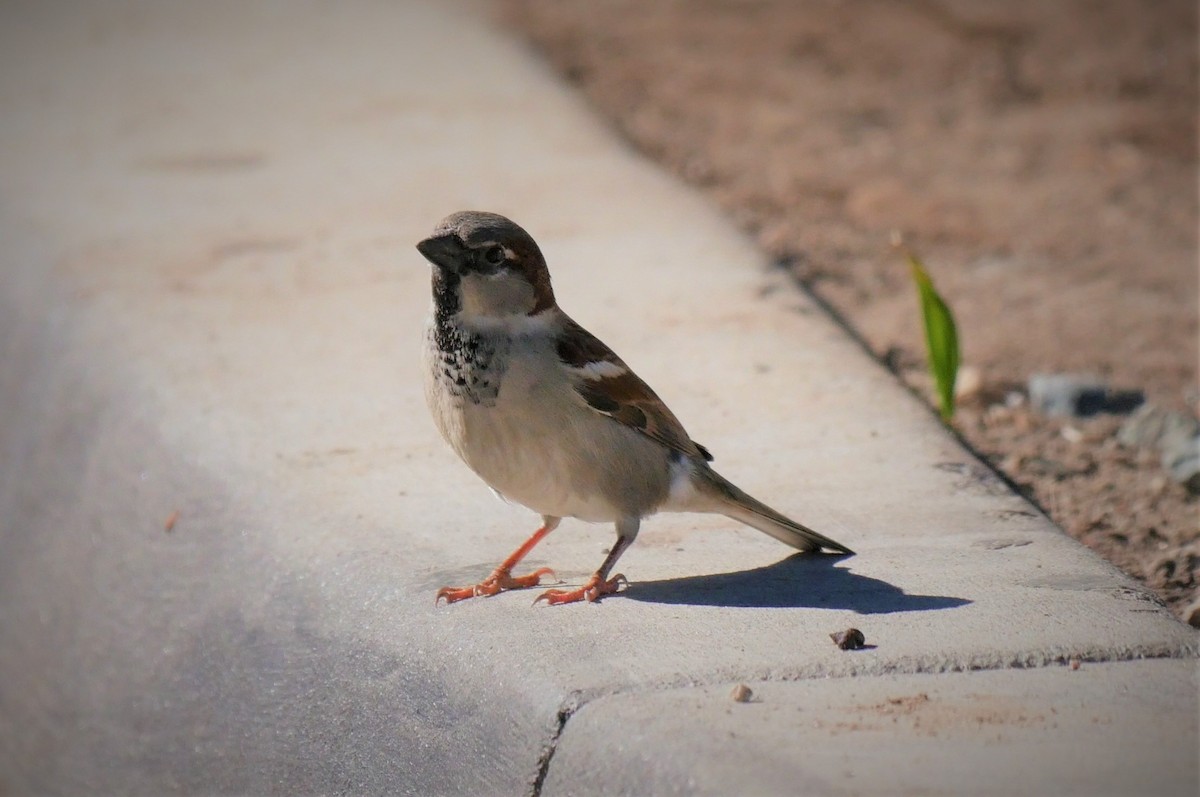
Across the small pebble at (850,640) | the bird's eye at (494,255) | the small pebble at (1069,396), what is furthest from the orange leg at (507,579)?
the small pebble at (1069,396)

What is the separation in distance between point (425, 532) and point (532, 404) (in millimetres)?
746

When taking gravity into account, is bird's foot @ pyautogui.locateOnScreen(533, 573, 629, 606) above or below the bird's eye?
below

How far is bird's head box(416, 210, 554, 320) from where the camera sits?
3512 millimetres

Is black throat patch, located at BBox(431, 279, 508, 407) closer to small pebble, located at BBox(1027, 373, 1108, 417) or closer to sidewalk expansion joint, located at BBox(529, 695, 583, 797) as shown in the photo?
sidewalk expansion joint, located at BBox(529, 695, 583, 797)

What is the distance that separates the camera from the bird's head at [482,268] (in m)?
3.51

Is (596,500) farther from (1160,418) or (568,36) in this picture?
(568,36)

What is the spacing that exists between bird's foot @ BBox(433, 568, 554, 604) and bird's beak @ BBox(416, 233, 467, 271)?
0.78m

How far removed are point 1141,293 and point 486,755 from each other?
4.35 m

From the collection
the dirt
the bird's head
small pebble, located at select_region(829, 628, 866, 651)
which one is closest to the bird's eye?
the bird's head

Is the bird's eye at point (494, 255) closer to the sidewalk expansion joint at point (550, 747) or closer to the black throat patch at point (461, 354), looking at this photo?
the black throat patch at point (461, 354)

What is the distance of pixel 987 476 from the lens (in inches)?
169

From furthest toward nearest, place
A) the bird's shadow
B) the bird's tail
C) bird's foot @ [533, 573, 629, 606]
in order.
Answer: the bird's tail, bird's foot @ [533, 573, 629, 606], the bird's shadow

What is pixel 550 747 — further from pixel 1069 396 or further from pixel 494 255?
pixel 1069 396

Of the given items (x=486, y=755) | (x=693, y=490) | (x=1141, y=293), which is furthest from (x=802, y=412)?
(x=1141, y=293)
